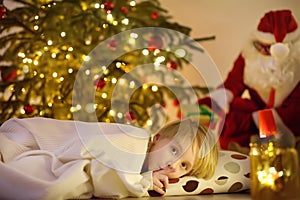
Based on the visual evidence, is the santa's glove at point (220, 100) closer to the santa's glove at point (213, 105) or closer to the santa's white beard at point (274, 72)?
the santa's glove at point (213, 105)

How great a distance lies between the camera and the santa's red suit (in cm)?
222

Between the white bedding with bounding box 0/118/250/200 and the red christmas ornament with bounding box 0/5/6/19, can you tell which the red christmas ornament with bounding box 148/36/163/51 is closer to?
the red christmas ornament with bounding box 0/5/6/19

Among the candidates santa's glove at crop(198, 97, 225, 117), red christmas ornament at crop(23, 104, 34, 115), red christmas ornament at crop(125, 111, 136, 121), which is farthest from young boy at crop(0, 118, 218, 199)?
santa's glove at crop(198, 97, 225, 117)

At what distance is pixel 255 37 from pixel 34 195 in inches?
55.9

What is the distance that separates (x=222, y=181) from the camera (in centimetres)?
147

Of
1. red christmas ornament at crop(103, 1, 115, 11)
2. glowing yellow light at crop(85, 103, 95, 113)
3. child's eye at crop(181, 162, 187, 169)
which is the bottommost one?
glowing yellow light at crop(85, 103, 95, 113)

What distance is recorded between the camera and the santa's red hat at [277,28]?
223cm

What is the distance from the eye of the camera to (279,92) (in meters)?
2.26

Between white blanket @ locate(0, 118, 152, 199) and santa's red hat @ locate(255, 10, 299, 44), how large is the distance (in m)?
1.08

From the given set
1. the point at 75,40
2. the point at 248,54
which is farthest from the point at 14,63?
the point at 248,54

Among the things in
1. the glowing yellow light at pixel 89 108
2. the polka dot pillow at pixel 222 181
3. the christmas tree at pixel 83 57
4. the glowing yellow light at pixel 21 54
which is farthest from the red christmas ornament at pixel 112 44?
the polka dot pillow at pixel 222 181

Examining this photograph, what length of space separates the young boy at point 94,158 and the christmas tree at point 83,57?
24.6 inches

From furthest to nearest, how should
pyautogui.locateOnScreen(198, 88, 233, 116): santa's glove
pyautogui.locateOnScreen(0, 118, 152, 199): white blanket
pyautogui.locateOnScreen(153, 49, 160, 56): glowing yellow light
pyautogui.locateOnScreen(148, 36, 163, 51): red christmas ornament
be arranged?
pyautogui.locateOnScreen(198, 88, 233, 116): santa's glove, pyautogui.locateOnScreen(148, 36, 163, 51): red christmas ornament, pyautogui.locateOnScreen(153, 49, 160, 56): glowing yellow light, pyautogui.locateOnScreen(0, 118, 152, 199): white blanket

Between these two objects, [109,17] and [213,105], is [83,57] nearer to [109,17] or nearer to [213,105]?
[109,17]
